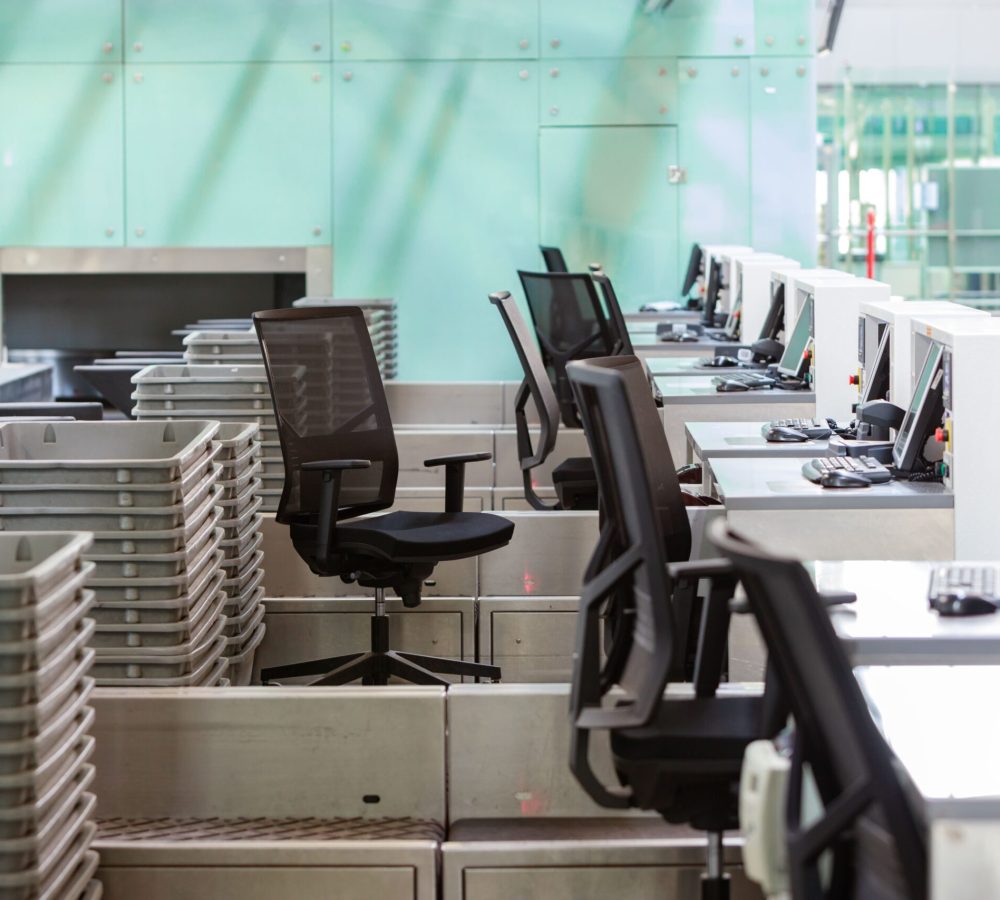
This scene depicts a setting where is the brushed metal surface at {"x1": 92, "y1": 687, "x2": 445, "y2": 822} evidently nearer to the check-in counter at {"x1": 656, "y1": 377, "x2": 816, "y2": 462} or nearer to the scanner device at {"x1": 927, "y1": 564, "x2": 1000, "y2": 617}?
the scanner device at {"x1": 927, "y1": 564, "x2": 1000, "y2": 617}

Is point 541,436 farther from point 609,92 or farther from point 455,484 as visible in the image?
point 609,92

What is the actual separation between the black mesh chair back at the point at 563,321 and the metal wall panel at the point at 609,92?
9.21ft

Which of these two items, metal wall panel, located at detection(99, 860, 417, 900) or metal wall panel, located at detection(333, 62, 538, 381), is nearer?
metal wall panel, located at detection(99, 860, 417, 900)

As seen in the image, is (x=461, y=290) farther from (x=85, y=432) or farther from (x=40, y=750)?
(x=40, y=750)

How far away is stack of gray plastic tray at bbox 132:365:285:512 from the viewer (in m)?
4.81

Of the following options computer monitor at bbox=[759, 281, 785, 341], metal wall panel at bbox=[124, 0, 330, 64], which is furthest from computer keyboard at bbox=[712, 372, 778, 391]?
metal wall panel at bbox=[124, 0, 330, 64]

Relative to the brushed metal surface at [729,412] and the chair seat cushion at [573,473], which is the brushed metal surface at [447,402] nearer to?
the chair seat cushion at [573,473]

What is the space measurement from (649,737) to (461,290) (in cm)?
708

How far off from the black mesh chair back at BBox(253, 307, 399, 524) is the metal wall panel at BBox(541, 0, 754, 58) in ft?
16.5

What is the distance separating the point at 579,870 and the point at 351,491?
6.58 ft

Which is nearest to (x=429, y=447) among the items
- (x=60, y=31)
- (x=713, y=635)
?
(x=713, y=635)

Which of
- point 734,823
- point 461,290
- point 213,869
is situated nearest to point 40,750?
point 213,869

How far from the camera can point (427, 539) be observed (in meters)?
3.87

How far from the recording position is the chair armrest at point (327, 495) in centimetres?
389
